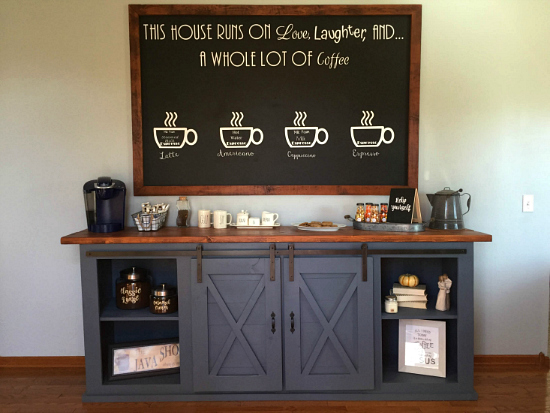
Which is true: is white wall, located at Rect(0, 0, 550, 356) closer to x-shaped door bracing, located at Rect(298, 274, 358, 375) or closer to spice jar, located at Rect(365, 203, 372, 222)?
spice jar, located at Rect(365, 203, 372, 222)

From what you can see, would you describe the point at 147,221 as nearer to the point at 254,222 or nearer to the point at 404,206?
the point at 254,222

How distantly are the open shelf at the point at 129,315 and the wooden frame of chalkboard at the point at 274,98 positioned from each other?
75 cm

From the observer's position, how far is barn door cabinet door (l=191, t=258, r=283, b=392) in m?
2.29

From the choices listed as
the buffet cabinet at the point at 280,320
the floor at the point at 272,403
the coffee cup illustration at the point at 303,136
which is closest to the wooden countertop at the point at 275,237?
the buffet cabinet at the point at 280,320

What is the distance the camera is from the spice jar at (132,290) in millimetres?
2443

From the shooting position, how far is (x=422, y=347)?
2471 mm

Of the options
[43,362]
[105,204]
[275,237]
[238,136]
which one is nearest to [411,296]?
[275,237]

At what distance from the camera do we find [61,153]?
8.93ft

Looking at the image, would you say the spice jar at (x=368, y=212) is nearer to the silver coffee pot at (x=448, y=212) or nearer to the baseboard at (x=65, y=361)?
the silver coffee pot at (x=448, y=212)

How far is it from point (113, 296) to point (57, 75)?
1.46 meters

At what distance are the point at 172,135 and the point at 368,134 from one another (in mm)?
1261

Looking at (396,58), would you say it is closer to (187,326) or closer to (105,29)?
(105,29)

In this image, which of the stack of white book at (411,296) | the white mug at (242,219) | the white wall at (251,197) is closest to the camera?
the stack of white book at (411,296)

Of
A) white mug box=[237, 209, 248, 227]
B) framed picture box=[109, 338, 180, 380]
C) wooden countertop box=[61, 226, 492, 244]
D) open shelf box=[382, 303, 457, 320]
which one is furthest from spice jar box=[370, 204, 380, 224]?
framed picture box=[109, 338, 180, 380]
